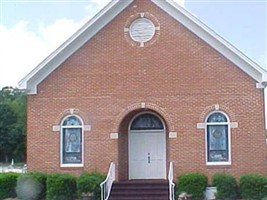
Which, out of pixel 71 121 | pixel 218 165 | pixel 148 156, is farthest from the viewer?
pixel 148 156

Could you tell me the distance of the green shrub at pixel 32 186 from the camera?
766 inches

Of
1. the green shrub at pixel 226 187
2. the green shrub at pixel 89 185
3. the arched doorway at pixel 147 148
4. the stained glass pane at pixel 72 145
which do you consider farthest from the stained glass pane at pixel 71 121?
the green shrub at pixel 226 187

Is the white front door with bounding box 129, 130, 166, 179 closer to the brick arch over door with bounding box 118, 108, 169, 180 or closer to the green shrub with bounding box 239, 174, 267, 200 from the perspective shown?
the brick arch over door with bounding box 118, 108, 169, 180

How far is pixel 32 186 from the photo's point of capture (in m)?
19.5

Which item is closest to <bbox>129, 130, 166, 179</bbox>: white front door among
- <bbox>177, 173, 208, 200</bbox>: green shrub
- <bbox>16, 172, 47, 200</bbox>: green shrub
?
<bbox>177, 173, 208, 200</bbox>: green shrub

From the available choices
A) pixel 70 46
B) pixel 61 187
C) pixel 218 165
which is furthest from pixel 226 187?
pixel 70 46

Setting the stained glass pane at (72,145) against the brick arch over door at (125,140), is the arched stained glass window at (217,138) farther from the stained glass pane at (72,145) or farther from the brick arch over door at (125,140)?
the stained glass pane at (72,145)

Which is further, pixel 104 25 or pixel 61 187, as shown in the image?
pixel 104 25

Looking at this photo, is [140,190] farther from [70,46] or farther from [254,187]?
[70,46]

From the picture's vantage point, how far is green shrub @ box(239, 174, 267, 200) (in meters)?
18.1

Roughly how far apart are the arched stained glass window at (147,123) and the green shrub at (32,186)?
4316mm

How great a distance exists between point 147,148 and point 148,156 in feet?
1.08

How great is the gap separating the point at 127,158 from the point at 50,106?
380 centimetres

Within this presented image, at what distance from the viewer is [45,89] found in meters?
21.1
